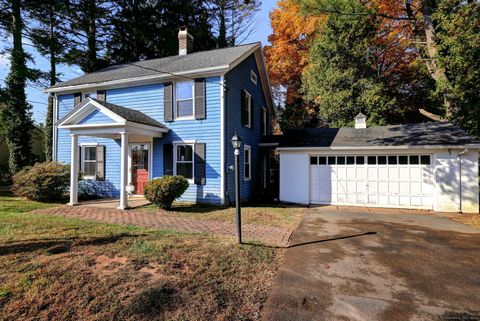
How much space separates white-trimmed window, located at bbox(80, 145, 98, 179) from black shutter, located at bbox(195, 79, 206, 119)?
5.39 meters

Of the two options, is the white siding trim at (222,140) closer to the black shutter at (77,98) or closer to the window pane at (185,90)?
the window pane at (185,90)

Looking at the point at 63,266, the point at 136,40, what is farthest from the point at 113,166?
the point at 136,40

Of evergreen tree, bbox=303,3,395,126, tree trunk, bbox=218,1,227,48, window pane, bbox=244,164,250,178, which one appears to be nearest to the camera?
window pane, bbox=244,164,250,178

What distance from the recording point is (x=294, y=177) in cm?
1144

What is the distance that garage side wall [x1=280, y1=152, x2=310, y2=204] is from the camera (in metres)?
11.2

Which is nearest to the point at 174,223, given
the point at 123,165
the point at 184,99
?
the point at 123,165

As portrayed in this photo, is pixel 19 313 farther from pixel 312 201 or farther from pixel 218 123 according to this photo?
pixel 312 201

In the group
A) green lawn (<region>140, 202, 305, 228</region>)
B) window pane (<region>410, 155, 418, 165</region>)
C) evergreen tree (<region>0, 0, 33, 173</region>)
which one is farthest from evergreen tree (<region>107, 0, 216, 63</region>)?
window pane (<region>410, 155, 418, 165</region>)

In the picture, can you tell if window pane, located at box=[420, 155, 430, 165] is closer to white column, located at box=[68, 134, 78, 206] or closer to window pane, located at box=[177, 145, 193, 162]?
window pane, located at box=[177, 145, 193, 162]

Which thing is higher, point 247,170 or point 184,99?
point 184,99

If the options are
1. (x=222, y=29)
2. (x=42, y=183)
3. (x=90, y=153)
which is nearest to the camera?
(x=42, y=183)

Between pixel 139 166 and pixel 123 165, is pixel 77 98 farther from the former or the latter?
pixel 123 165

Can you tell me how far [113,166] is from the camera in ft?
→ 37.6

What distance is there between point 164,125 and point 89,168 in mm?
4363
